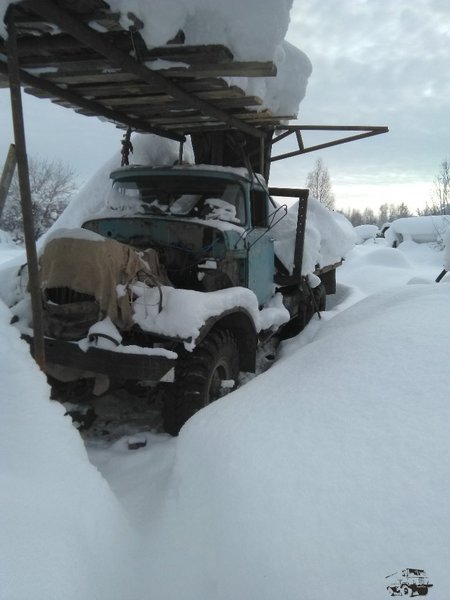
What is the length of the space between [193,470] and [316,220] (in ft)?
20.5

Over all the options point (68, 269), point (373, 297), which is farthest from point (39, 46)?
point (373, 297)

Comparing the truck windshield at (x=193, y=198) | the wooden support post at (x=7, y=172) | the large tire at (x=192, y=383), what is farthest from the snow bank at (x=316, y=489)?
the truck windshield at (x=193, y=198)

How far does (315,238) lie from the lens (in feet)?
22.8

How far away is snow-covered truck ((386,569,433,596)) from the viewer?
153cm

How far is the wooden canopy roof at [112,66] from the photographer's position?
8.90 feet

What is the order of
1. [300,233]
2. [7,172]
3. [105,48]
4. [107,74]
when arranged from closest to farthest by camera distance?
[105,48] → [7,172] → [107,74] → [300,233]

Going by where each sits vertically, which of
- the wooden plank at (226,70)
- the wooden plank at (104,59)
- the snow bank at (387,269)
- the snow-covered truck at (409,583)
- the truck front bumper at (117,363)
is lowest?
the snow bank at (387,269)

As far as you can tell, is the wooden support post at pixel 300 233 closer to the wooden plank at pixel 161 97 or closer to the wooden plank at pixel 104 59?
the wooden plank at pixel 161 97

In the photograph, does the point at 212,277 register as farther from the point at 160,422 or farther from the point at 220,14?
the point at 220,14

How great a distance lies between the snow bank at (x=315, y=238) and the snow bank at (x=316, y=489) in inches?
146

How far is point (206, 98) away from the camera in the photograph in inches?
164

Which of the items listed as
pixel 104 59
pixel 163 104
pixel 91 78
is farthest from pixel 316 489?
pixel 163 104

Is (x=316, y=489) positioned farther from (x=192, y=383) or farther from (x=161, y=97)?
(x=161, y=97)

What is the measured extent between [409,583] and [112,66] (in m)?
3.47
